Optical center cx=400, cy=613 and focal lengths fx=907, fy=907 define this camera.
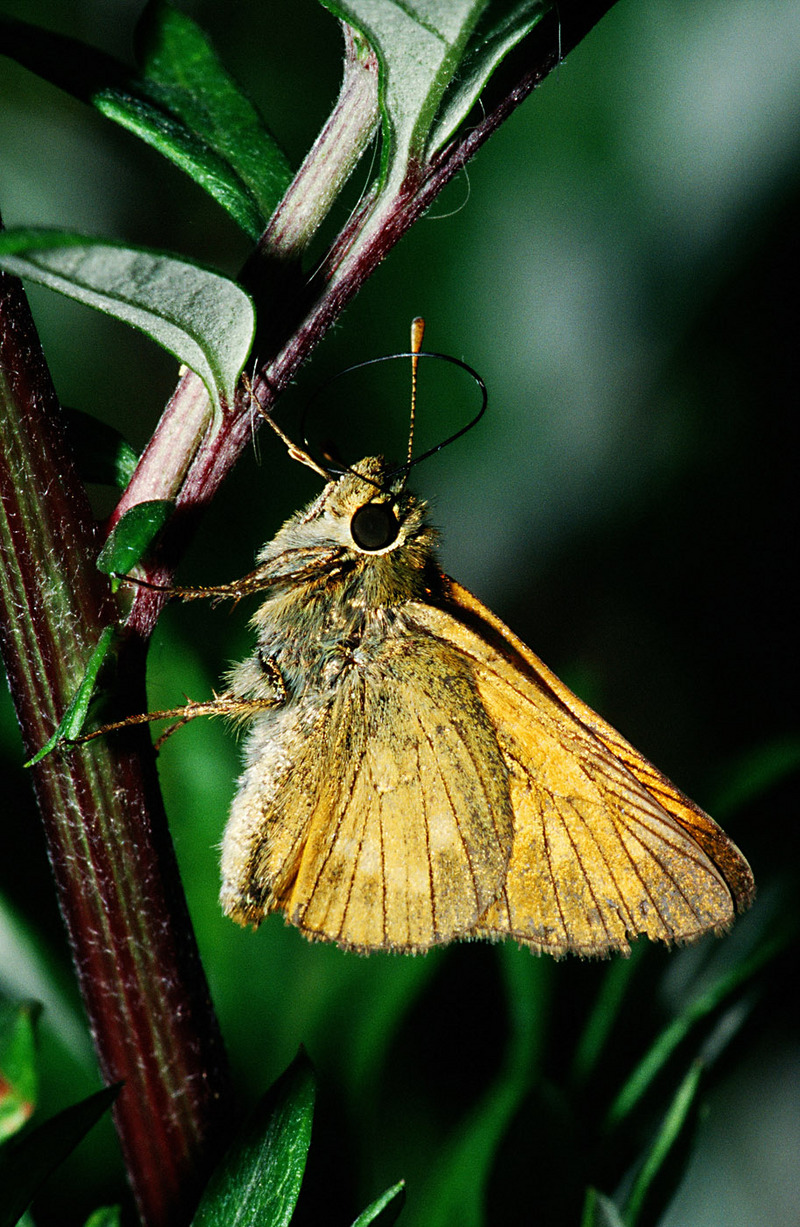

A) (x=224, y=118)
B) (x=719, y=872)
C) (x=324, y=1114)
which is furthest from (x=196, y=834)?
(x=224, y=118)

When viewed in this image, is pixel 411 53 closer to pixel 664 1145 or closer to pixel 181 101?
pixel 181 101

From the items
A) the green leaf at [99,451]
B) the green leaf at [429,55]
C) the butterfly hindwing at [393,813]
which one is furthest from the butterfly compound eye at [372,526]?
the green leaf at [429,55]

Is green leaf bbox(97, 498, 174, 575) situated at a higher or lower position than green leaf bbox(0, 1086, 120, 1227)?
higher

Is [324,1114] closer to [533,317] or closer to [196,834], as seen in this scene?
[196,834]

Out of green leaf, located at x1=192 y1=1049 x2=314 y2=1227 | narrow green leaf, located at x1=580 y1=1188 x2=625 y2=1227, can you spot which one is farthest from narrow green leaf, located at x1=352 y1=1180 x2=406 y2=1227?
narrow green leaf, located at x1=580 y1=1188 x2=625 y2=1227

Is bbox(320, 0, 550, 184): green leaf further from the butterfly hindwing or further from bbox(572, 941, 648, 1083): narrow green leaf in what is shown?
bbox(572, 941, 648, 1083): narrow green leaf

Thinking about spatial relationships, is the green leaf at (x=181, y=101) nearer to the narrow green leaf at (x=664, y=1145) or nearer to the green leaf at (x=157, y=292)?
the green leaf at (x=157, y=292)
